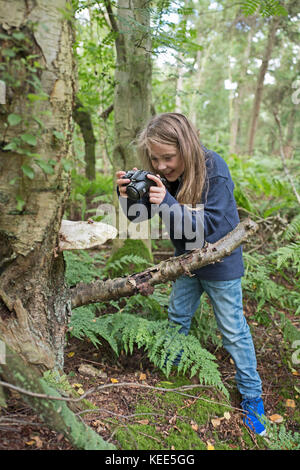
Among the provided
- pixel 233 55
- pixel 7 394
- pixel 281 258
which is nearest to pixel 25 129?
pixel 7 394

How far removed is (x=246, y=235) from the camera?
2.25m

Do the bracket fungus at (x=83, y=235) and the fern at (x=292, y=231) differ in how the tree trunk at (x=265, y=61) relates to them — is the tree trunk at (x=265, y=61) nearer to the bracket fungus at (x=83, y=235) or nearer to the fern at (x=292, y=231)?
the fern at (x=292, y=231)

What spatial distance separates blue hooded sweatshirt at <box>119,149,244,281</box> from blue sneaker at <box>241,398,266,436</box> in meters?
1.03

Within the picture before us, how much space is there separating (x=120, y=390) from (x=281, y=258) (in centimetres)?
220

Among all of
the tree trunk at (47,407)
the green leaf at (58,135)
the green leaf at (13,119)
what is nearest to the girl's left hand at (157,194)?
the green leaf at (58,135)

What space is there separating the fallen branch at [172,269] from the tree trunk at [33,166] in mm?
404

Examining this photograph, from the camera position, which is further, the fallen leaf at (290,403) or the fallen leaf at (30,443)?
the fallen leaf at (290,403)

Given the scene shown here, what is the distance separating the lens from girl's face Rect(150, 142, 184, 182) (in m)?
2.37

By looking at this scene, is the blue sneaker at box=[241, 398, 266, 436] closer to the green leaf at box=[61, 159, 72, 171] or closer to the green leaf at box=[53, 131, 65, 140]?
the green leaf at box=[61, 159, 72, 171]

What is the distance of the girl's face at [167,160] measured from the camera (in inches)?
93.2

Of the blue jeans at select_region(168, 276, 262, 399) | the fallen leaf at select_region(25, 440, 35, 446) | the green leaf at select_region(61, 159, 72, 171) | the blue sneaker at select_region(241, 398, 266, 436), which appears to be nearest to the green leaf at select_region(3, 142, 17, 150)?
the green leaf at select_region(61, 159, 72, 171)

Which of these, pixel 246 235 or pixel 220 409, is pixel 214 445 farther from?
pixel 246 235

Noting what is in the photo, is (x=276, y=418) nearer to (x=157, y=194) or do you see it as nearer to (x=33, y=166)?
(x=157, y=194)

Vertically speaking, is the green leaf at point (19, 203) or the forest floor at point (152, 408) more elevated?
the green leaf at point (19, 203)
